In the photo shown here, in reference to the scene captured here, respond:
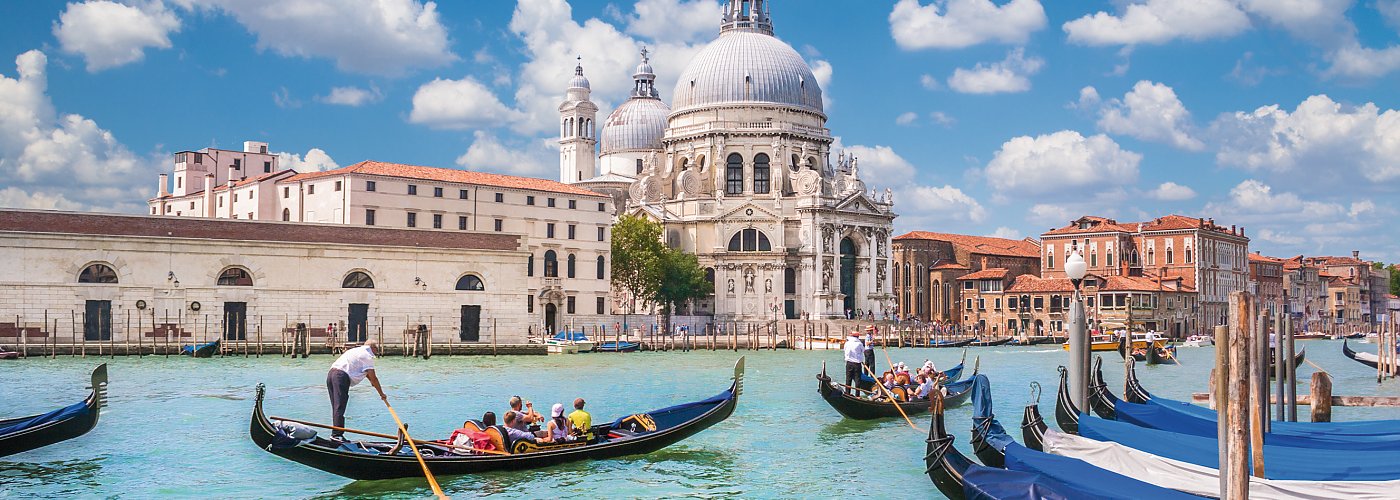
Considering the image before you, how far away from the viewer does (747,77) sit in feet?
197

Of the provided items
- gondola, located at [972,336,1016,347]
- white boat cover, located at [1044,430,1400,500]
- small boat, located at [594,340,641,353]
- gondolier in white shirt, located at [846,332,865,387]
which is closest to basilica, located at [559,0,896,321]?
gondola, located at [972,336,1016,347]

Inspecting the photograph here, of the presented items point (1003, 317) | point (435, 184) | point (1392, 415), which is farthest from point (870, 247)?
point (1392, 415)

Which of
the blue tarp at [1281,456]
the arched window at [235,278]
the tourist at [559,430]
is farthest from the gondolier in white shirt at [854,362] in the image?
the arched window at [235,278]

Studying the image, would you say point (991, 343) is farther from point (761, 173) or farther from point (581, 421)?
point (581, 421)

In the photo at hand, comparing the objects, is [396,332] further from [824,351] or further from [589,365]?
[824,351]

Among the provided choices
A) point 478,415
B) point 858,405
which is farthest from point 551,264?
point 858,405

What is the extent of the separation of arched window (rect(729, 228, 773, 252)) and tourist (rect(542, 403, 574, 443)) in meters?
43.9

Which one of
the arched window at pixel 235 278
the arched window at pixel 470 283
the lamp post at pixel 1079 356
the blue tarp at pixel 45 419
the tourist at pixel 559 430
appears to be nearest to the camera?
the tourist at pixel 559 430

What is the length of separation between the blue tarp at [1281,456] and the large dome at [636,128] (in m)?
56.8

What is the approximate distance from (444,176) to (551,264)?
4.94m

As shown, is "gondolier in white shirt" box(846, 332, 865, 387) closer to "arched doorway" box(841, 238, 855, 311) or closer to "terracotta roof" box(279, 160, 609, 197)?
"terracotta roof" box(279, 160, 609, 197)

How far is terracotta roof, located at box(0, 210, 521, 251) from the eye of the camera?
30.4 meters

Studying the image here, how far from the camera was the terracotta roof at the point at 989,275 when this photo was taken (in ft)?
212

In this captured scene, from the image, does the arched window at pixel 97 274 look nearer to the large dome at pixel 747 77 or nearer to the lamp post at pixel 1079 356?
the lamp post at pixel 1079 356
